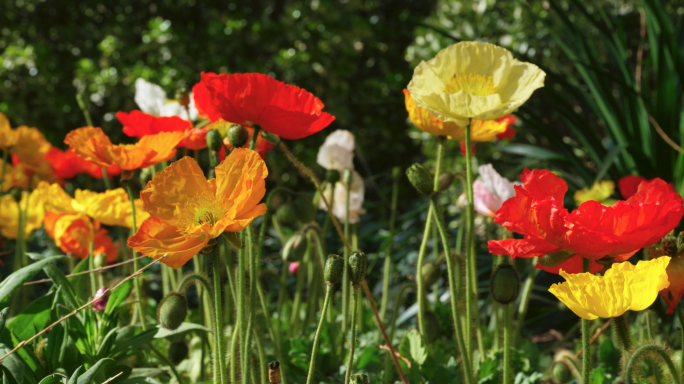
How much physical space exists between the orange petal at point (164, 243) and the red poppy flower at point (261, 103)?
0.20 meters

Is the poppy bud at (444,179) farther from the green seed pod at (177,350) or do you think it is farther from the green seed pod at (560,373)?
the green seed pod at (177,350)

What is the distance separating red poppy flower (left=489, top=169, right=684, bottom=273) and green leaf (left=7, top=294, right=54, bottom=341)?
2.40ft

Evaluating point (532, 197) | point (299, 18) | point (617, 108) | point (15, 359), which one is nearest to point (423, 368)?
point (532, 197)

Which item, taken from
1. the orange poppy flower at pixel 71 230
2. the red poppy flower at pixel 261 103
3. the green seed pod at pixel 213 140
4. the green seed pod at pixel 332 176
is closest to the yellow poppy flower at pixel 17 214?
the orange poppy flower at pixel 71 230

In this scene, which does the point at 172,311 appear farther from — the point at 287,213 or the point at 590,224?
the point at 590,224

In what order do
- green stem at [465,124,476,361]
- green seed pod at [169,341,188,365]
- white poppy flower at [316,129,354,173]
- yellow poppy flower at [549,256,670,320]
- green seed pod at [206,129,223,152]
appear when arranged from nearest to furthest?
yellow poppy flower at [549,256,670,320] < green stem at [465,124,476,361] < green seed pod at [206,129,223,152] < green seed pod at [169,341,188,365] < white poppy flower at [316,129,354,173]

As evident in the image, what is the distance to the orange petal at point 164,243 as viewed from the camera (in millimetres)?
667

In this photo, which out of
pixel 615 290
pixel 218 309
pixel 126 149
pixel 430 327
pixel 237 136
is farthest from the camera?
pixel 430 327

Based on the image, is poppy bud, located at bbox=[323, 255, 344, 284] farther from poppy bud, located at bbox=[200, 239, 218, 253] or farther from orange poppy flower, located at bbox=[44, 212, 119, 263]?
orange poppy flower, located at bbox=[44, 212, 119, 263]

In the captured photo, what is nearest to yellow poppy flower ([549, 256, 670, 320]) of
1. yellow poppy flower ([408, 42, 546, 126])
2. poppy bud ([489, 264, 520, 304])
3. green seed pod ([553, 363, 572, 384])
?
poppy bud ([489, 264, 520, 304])

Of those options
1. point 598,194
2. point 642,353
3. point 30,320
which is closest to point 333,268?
point 642,353

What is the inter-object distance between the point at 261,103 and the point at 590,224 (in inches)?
17.7

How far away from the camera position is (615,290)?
2.01 feet

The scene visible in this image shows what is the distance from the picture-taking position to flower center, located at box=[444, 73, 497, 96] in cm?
90
